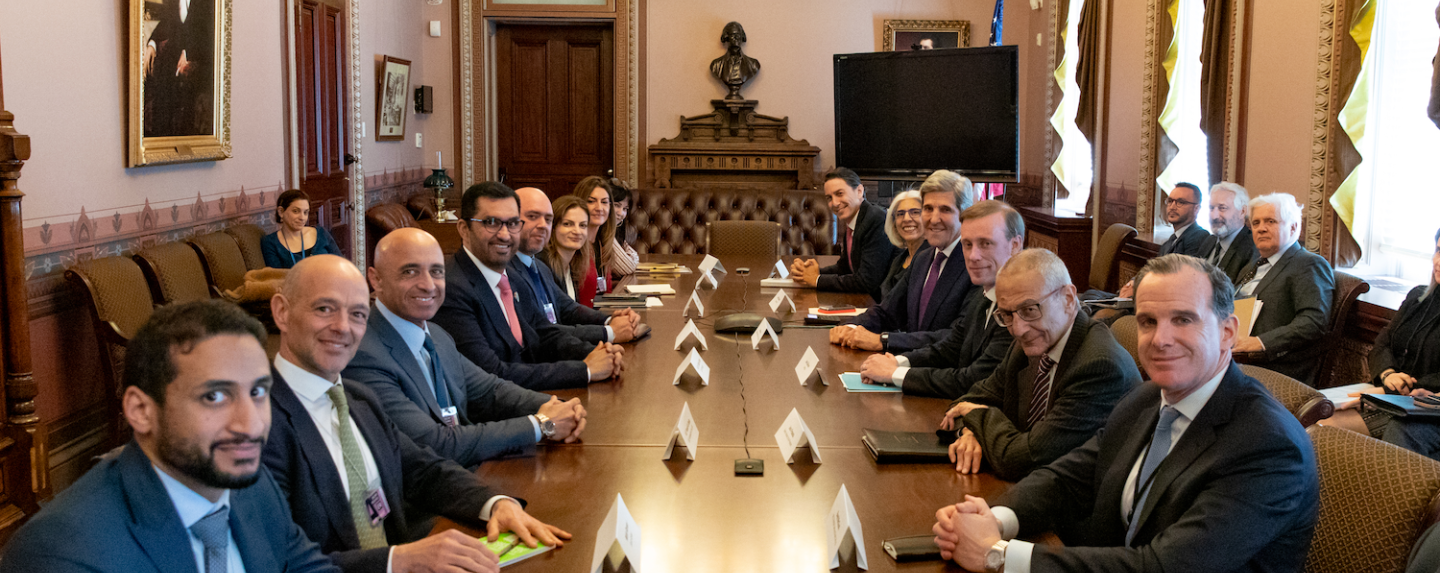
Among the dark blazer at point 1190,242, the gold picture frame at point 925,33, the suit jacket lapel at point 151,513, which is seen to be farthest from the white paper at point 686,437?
the gold picture frame at point 925,33

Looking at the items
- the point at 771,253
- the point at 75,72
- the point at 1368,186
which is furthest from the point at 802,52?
the point at 75,72

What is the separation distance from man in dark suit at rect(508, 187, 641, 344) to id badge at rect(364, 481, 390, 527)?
182cm

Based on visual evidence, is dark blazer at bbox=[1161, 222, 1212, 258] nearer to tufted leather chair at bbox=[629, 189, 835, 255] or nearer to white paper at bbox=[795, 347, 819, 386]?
tufted leather chair at bbox=[629, 189, 835, 255]

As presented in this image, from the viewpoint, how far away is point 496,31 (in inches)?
420

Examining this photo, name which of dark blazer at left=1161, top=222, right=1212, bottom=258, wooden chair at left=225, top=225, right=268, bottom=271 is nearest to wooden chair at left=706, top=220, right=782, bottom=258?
dark blazer at left=1161, top=222, right=1212, bottom=258

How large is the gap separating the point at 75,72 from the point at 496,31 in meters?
6.27

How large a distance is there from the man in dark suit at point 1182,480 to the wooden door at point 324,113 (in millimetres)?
6339

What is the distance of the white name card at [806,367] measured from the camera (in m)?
3.32

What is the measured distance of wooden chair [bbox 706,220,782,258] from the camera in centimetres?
748

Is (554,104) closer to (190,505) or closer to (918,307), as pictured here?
(918,307)

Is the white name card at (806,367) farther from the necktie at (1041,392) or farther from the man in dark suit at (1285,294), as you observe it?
the man in dark suit at (1285,294)

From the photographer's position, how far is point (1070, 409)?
2498mm

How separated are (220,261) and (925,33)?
7.10m

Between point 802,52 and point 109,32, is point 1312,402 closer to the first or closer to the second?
point 109,32
